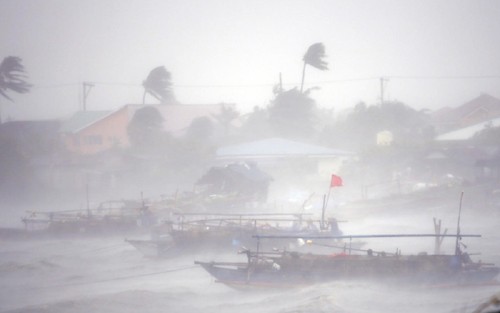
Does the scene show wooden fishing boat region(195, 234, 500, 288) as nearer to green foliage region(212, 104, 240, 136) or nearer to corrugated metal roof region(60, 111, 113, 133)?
corrugated metal roof region(60, 111, 113, 133)

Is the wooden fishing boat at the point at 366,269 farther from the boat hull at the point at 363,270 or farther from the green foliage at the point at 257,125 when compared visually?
the green foliage at the point at 257,125

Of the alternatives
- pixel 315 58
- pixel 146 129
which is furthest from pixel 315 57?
pixel 146 129

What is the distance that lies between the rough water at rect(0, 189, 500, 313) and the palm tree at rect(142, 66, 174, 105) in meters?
21.1

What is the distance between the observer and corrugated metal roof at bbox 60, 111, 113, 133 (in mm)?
41688

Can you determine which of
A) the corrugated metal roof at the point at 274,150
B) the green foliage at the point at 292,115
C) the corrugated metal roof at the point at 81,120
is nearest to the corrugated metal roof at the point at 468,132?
the corrugated metal roof at the point at 274,150

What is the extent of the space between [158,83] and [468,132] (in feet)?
76.6

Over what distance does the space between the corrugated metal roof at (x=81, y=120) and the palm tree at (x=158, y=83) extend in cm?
356

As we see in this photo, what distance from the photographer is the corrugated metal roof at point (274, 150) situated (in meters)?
37.7

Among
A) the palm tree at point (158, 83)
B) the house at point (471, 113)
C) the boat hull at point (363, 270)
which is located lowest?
the boat hull at point (363, 270)

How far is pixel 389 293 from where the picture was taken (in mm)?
15125

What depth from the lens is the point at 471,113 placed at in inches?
1903

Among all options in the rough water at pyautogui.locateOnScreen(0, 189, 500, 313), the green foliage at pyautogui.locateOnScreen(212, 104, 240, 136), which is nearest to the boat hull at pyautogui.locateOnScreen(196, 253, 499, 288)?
the rough water at pyautogui.locateOnScreen(0, 189, 500, 313)

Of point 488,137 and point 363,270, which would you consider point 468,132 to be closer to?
point 488,137

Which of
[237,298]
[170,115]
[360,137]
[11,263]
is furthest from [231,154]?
[237,298]
